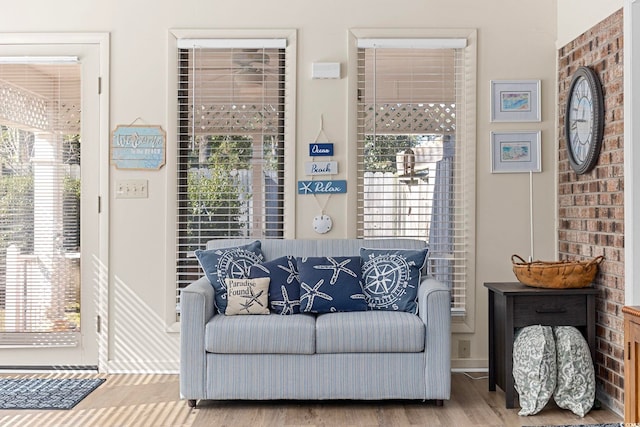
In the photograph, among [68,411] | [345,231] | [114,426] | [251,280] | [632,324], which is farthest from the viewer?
[345,231]

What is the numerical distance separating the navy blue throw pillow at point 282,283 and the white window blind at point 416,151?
0.81 meters

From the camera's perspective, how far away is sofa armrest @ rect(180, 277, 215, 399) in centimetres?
399

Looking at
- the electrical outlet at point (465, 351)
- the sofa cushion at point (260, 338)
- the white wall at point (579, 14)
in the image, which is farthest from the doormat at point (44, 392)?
the white wall at point (579, 14)

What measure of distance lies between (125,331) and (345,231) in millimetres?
1603

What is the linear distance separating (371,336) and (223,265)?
97cm

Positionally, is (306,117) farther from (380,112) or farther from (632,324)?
(632,324)

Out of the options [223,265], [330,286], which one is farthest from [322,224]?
[223,265]

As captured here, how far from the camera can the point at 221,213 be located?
5.02 metres

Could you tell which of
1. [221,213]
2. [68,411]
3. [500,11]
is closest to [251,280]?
[221,213]

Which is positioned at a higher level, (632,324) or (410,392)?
(632,324)

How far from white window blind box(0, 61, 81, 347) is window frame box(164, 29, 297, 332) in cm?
64

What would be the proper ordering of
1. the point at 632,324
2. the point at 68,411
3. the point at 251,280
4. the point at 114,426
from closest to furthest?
the point at 632,324 < the point at 114,426 < the point at 68,411 < the point at 251,280

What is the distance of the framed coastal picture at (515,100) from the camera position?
194 inches

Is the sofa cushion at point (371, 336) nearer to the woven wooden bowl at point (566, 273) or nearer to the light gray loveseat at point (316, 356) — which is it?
the light gray loveseat at point (316, 356)
